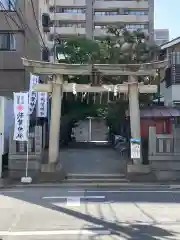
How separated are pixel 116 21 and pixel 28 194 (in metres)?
49.3

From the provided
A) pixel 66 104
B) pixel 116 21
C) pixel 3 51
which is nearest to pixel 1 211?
pixel 3 51

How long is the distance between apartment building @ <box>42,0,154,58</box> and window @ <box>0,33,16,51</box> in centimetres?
3339

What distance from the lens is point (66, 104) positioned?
29250mm

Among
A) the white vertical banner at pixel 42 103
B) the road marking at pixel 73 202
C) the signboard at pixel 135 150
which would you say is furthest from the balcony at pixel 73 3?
the road marking at pixel 73 202

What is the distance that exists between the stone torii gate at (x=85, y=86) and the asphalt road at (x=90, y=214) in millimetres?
3099

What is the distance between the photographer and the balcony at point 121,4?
59625mm

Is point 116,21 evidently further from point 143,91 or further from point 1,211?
point 1,211

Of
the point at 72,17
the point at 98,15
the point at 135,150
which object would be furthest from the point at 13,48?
the point at 98,15

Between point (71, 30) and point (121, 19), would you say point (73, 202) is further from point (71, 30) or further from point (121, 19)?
point (121, 19)

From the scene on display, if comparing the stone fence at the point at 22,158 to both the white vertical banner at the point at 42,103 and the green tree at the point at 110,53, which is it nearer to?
the white vertical banner at the point at 42,103

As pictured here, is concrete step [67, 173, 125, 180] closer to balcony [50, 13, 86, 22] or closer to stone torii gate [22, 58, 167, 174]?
stone torii gate [22, 58, 167, 174]

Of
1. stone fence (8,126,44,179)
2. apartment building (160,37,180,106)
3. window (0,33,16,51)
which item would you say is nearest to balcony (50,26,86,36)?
apartment building (160,37,180,106)

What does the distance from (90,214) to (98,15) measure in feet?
176

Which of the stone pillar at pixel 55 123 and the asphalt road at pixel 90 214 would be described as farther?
the stone pillar at pixel 55 123
